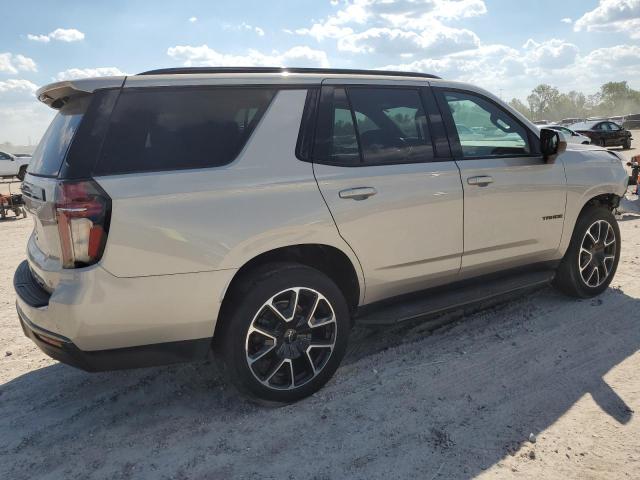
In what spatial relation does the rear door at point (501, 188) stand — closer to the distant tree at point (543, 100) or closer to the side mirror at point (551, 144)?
the side mirror at point (551, 144)

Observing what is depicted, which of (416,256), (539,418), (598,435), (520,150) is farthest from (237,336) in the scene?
(520,150)

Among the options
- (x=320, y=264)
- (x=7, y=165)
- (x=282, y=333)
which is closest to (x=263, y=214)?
(x=320, y=264)

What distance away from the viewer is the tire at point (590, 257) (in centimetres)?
455

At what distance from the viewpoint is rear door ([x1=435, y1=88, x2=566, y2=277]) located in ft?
12.3

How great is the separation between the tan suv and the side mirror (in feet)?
0.04

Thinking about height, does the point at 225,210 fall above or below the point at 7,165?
above

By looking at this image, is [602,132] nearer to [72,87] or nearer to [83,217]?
[72,87]

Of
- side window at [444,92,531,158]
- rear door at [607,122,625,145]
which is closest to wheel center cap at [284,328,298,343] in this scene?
side window at [444,92,531,158]

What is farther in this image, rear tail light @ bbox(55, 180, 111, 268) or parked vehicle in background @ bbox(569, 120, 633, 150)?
parked vehicle in background @ bbox(569, 120, 633, 150)

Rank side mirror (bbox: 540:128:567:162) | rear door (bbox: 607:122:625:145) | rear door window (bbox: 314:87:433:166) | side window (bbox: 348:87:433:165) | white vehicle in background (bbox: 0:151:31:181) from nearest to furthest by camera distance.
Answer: rear door window (bbox: 314:87:433:166) → side window (bbox: 348:87:433:165) → side mirror (bbox: 540:128:567:162) → rear door (bbox: 607:122:625:145) → white vehicle in background (bbox: 0:151:31:181)

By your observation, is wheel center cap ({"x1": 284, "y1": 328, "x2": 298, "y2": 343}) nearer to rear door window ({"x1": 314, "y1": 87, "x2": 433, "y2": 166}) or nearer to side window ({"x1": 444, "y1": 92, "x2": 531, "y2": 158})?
rear door window ({"x1": 314, "y1": 87, "x2": 433, "y2": 166})

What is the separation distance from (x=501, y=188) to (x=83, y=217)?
9.28 feet

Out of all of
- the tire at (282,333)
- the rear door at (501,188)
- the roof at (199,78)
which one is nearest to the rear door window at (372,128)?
the roof at (199,78)

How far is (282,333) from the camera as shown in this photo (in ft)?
10.1
